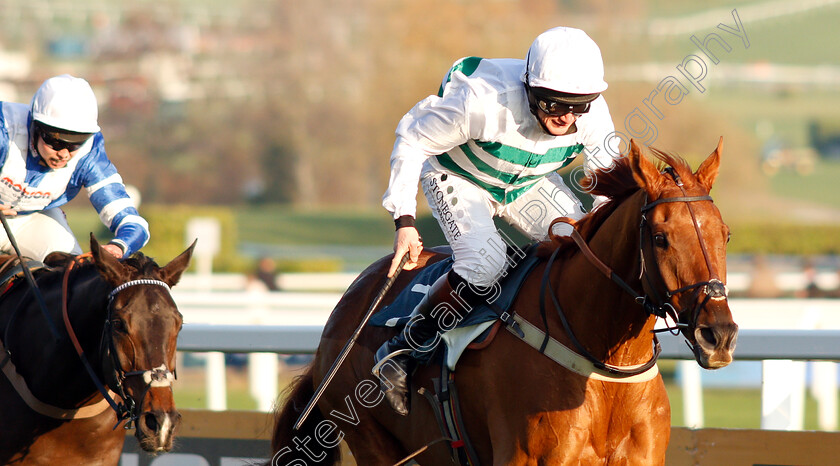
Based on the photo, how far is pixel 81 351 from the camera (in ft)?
13.4

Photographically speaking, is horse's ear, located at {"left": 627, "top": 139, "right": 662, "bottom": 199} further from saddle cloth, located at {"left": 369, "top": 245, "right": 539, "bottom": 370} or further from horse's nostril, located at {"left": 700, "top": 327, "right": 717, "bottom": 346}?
saddle cloth, located at {"left": 369, "top": 245, "right": 539, "bottom": 370}

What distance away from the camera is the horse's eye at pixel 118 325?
12.5 ft

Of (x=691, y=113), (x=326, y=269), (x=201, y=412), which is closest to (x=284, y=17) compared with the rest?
(x=691, y=113)

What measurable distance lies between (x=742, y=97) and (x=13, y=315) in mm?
67861

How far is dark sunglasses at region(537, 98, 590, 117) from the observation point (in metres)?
3.71

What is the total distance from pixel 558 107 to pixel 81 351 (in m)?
2.10

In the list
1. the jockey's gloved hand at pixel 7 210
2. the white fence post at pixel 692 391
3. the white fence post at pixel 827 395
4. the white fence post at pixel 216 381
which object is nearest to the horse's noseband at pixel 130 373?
the jockey's gloved hand at pixel 7 210

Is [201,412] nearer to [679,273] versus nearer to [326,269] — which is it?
[679,273]

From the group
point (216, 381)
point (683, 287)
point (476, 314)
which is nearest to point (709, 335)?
point (683, 287)

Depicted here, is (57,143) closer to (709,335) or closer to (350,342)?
(350,342)

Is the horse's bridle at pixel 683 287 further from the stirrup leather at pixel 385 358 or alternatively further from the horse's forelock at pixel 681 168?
the stirrup leather at pixel 385 358

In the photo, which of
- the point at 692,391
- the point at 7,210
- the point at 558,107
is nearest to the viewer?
the point at 558,107

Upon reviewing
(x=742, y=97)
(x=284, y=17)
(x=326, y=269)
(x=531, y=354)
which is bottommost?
(x=742, y=97)

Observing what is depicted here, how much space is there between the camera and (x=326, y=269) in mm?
20438
